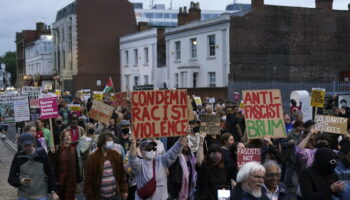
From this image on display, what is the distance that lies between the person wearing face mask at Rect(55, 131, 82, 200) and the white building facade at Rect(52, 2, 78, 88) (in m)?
39.3

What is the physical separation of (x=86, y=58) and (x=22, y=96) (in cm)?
3481

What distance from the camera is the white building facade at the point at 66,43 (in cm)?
4753

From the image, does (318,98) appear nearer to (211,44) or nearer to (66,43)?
(211,44)

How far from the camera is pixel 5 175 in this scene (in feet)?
41.9

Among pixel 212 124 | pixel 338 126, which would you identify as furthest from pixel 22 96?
pixel 338 126

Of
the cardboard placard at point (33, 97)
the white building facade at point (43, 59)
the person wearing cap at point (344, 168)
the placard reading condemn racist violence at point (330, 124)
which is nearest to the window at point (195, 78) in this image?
the cardboard placard at point (33, 97)

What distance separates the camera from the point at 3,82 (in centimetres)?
9312

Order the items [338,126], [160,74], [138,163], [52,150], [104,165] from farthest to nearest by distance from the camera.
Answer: [160,74] → [338,126] → [52,150] → [104,165] → [138,163]

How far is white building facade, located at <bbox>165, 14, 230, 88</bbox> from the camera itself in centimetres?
3073

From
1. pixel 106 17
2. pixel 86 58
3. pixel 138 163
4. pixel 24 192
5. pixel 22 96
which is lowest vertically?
pixel 24 192

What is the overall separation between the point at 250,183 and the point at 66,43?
48.1 meters

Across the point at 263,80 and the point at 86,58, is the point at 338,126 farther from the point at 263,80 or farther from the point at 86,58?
the point at 86,58

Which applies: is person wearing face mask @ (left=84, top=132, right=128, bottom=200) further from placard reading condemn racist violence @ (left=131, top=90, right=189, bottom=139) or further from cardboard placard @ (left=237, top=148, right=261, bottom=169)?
cardboard placard @ (left=237, top=148, right=261, bottom=169)

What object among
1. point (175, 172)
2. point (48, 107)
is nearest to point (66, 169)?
point (175, 172)
